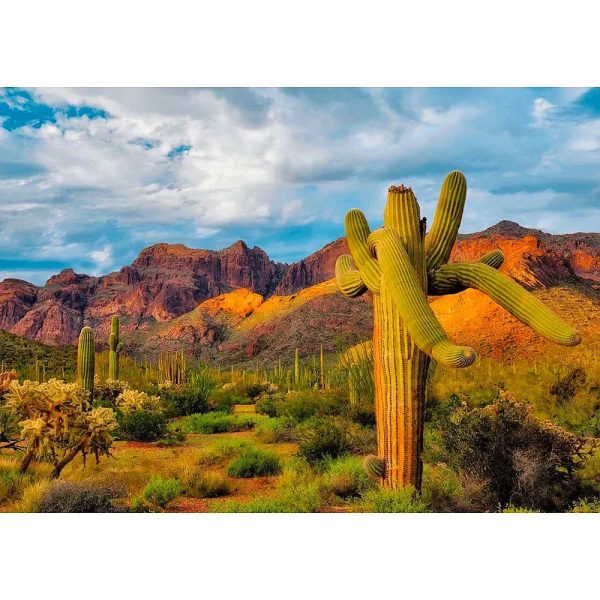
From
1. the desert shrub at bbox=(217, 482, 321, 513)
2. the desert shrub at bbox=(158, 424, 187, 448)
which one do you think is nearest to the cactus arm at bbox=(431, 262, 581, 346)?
the desert shrub at bbox=(217, 482, 321, 513)

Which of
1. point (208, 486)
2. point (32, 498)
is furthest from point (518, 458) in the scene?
point (32, 498)

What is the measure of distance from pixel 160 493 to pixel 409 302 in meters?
4.01

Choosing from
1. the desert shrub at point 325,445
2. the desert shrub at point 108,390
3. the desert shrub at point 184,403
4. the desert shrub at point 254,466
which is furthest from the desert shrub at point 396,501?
the desert shrub at point 184,403

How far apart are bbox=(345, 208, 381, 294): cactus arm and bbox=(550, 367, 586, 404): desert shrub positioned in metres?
8.01

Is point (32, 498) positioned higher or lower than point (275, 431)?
lower

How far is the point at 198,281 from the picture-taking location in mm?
66125

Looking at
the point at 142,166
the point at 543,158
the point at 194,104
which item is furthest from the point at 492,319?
the point at 194,104

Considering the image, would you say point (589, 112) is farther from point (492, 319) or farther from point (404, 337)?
point (492, 319)

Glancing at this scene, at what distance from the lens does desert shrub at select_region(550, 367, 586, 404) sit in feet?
45.5

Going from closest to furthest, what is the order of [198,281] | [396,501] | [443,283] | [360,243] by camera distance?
[396,501]
[443,283]
[360,243]
[198,281]

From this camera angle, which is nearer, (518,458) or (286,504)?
(518,458)

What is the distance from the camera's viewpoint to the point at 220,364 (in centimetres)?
3891

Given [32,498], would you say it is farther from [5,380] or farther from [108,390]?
[108,390]

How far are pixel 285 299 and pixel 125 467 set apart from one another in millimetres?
39317
